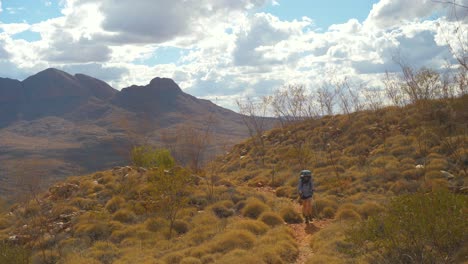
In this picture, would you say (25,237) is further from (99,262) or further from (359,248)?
(359,248)

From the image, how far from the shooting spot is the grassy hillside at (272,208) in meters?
9.77

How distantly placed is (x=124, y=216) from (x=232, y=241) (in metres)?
6.60

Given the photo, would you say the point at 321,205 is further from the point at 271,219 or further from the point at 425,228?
the point at 425,228

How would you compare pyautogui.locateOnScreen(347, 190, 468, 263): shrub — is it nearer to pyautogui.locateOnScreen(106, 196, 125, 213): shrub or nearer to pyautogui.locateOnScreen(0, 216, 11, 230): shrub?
pyautogui.locateOnScreen(106, 196, 125, 213): shrub

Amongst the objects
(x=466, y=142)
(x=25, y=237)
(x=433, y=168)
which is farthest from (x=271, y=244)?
(x=466, y=142)

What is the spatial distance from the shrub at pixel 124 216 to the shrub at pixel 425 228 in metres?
11.2

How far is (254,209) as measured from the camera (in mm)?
17656

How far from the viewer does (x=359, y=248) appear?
1088 centimetres

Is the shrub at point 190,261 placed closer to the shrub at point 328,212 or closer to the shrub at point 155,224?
the shrub at point 155,224

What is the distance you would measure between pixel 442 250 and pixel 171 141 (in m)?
25.1

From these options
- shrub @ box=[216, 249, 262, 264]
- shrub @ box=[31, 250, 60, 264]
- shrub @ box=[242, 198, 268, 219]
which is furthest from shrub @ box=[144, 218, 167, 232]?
shrub @ box=[216, 249, 262, 264]

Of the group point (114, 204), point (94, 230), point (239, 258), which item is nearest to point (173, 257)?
point (239, 258)

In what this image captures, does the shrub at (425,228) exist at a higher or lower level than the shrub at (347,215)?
higher

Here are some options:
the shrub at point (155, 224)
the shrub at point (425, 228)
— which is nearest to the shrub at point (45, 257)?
the shrub at point (155, 224)
